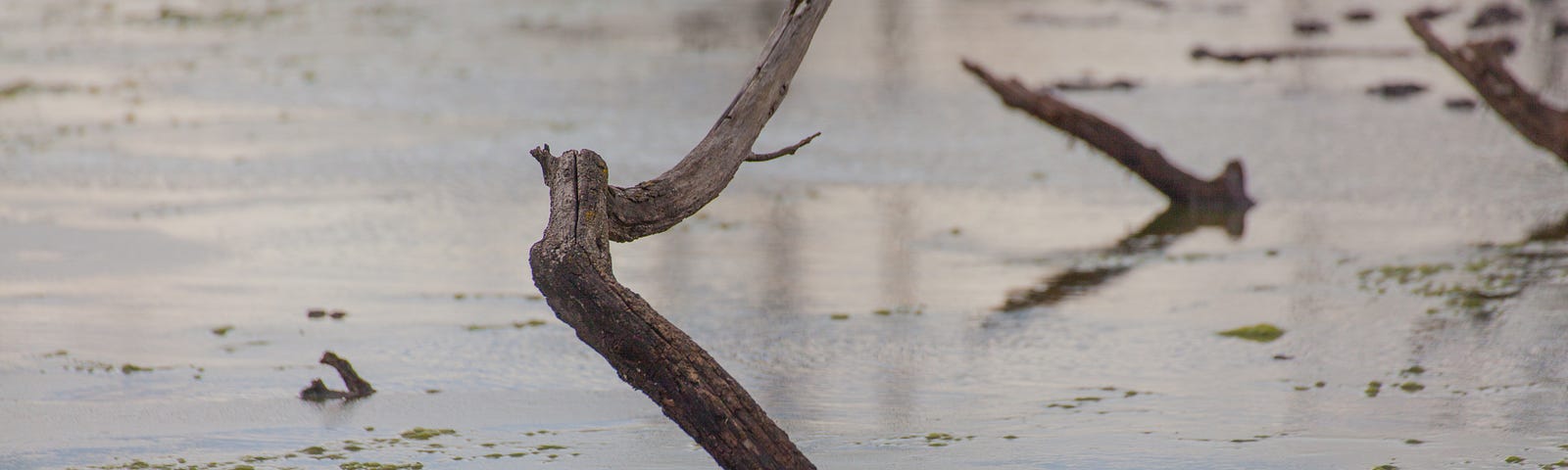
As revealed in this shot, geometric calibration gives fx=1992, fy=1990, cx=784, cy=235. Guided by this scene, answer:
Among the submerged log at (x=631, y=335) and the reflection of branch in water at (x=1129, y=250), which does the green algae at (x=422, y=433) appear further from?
the reflection of branch in water at (x=1129, y=250)

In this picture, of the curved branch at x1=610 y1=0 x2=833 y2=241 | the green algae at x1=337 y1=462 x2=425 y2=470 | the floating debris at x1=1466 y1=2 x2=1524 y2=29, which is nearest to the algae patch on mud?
the curved branch at x1=610 y1=0 x2=833 y2=241

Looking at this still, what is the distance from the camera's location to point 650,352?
5469 mm

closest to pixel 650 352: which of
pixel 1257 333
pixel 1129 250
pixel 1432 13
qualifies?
pixel 1257 333

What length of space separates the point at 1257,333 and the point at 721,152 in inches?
156

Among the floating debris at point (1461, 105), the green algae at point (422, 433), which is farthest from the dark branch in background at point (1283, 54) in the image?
the green algae at point (422, 433)

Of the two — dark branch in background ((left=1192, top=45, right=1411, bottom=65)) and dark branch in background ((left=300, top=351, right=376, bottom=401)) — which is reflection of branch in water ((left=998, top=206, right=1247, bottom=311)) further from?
dark branch in background ((left=1192, top=45, right=1411, bottom=65))

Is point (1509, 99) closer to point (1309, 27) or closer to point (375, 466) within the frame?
point (375, 466)

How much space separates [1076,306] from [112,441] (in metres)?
4.92

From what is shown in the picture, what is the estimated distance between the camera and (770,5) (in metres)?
40.3

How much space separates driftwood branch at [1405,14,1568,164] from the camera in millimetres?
13102

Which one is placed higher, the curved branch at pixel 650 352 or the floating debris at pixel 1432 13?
the floating debris at pixel 1432 13

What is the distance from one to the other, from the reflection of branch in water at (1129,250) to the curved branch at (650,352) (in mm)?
4702

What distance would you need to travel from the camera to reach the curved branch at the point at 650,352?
17.9 feet

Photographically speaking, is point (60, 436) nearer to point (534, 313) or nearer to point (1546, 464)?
point (534, 313)
